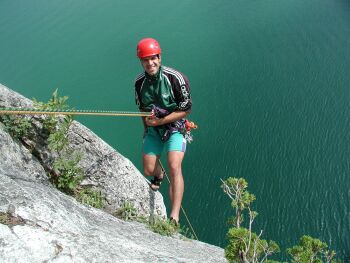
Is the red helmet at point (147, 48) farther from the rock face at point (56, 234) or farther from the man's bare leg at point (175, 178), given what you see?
the rock face at point (56, 234)

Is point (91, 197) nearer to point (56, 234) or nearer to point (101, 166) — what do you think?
point (101, 166)

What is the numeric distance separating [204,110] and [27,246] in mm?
11320

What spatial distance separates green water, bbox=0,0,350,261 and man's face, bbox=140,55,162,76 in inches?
248

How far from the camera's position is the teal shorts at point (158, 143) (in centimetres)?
500

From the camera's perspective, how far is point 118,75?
16000 millimetres

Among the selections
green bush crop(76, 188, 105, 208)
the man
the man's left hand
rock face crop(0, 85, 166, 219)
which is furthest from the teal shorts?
green bush crop(76, 188, 105, 208)

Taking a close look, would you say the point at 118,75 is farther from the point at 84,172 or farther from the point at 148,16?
the point at 84,172

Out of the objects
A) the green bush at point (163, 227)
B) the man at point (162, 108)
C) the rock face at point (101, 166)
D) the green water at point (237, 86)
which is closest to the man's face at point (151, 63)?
the man at point (162, 108)

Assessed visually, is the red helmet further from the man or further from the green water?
the green water

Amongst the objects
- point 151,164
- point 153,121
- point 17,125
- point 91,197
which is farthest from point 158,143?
point 17,125

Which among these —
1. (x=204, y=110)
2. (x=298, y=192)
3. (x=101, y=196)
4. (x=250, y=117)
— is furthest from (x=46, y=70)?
(x=101, y=196)

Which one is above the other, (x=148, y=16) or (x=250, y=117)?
(x=148, y=16)

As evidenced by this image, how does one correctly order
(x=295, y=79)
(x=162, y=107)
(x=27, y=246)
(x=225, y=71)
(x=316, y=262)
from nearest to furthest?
1. (x=27, y=246)
2. (x=316, y=262)
3. (x=162, y=107)
4. (x=295, y=79)
5. (x=225, y=71)

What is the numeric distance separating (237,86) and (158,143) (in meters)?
9.39
